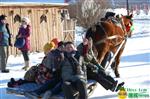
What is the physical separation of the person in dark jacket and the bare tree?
20355mm

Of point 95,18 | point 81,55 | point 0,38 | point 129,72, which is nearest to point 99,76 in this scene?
point 81,55

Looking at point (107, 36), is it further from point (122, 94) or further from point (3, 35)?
point (3, 35)

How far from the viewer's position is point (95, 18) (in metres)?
27.7

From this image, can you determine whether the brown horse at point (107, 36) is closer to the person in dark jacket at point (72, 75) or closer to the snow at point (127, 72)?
the snow at point (127, 72)

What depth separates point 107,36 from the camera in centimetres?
912

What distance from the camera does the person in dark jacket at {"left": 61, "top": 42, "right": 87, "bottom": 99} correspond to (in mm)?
6848

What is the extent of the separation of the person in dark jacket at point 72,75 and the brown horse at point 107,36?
183 cm

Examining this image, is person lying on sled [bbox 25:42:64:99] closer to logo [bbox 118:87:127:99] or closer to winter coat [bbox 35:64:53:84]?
winter coat [bbox 35:64:53:84]

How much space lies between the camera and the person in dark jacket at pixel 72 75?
6848 mm

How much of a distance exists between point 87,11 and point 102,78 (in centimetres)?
2060

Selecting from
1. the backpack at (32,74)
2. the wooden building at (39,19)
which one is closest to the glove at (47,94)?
the backpack at (32,74)

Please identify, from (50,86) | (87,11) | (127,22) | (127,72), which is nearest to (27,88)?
(50,86)

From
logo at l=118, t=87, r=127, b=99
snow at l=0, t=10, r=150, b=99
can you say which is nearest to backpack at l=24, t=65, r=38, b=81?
snow at l=0, t=10, r=150, b=99

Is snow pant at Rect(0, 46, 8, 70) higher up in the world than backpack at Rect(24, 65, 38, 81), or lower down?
lower down
